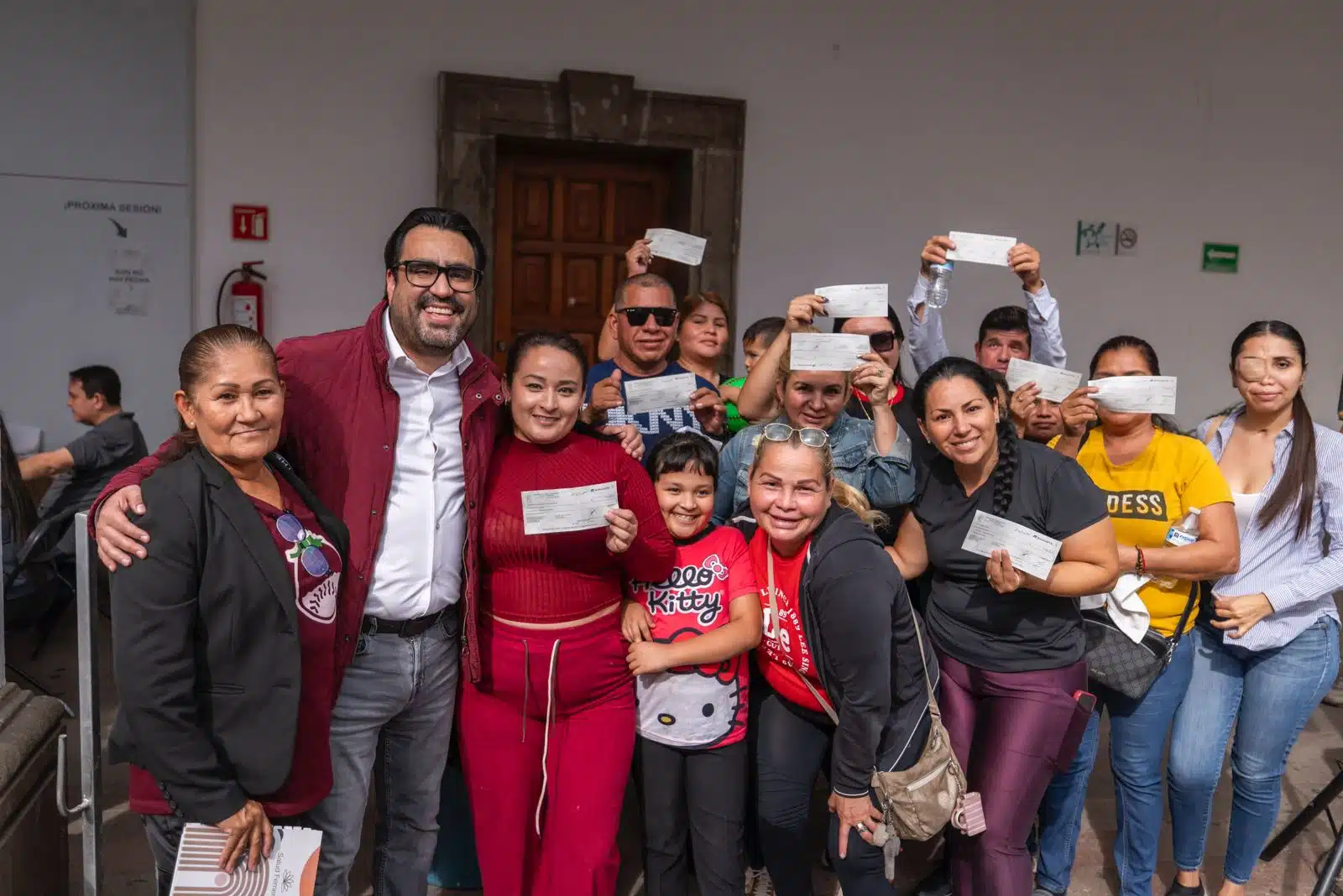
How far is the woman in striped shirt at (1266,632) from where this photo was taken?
→ 3.11m

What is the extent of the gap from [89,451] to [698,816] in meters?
4.04

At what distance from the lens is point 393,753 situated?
2578 mm

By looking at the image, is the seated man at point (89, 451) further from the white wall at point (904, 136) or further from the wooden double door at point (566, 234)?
the wooden double door at point (566, 234)

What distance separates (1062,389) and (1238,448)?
2.24ft

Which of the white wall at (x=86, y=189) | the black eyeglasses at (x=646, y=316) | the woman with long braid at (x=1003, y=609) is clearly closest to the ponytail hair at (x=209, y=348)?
the black eyeglasses at (x=646, y=316)

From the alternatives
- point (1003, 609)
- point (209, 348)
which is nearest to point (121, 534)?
point (209, 348)

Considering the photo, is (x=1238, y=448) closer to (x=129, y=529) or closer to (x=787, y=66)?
(x=129, y=529)

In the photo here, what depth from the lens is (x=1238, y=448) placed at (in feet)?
10.8

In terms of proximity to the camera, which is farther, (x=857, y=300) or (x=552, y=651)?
(x=857, y=300)

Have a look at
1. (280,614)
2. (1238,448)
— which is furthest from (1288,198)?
(280,614)

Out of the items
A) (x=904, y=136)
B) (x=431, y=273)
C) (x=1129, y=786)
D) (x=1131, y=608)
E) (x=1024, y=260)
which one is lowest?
(x=1129, y=786)

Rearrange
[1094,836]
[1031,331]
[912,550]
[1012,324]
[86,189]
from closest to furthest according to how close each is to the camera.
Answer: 1. [912,550]
2. [1031,331]
3. [1094,836]
4. [1012,324]
5. [86,189]

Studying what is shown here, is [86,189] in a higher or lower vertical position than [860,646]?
higher

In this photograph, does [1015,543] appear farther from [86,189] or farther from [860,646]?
[86,189]
